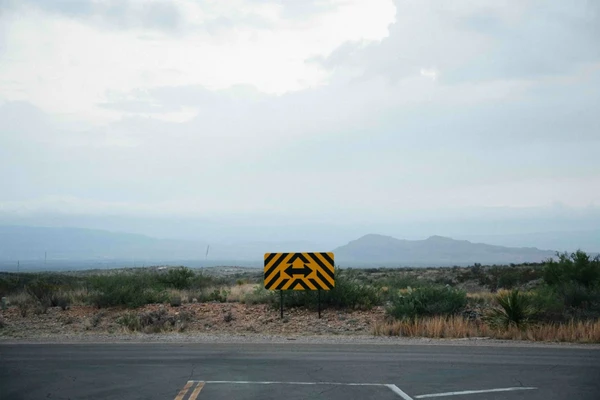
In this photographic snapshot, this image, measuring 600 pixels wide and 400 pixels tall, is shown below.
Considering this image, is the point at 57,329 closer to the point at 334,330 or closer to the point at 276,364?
the point at 334,330

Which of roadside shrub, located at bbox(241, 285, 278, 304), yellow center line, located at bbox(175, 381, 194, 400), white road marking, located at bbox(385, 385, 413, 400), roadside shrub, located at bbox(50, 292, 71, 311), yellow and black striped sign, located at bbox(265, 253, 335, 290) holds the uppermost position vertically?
yellow and black striped sign, located at bbox(265, 253, 335, 290)

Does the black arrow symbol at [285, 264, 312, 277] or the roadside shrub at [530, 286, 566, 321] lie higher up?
the black arrow symbol at [285, 264, 312, 277]

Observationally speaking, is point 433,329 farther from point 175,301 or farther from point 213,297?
point 213,297

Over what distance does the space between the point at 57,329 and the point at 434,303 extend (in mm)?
12613

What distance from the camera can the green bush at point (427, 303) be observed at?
21344 mm

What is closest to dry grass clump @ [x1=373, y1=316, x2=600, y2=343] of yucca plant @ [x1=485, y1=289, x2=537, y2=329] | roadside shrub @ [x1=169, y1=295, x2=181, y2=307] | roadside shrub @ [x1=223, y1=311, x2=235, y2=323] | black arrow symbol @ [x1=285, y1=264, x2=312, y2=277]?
yucca plant @ [x1=485, y1=289, x2=537, y2=329]

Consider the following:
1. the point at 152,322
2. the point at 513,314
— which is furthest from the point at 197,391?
the point at 513,314

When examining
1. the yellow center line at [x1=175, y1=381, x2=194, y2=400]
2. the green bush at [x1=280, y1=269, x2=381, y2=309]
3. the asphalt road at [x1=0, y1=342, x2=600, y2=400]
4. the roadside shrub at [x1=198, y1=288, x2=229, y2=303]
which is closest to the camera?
the yellow center line at [x1=175, y1=381, x2=194, y2=400]

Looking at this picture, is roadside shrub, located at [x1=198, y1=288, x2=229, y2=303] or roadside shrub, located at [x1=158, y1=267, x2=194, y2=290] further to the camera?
roadside shrub, located at [x1=158, y1=267, x2=194, y2=290]

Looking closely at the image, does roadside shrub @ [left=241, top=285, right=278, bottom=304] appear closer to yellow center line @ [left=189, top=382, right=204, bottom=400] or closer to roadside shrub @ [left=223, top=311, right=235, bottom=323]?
roadside shrub @ [left=223, top=311, right=235, bottom=323]

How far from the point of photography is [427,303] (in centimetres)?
2175

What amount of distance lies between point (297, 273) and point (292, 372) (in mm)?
9985

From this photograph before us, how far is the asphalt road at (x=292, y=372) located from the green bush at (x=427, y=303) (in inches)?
213

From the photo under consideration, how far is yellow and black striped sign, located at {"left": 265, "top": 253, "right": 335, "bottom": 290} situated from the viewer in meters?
21.7
